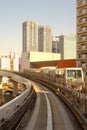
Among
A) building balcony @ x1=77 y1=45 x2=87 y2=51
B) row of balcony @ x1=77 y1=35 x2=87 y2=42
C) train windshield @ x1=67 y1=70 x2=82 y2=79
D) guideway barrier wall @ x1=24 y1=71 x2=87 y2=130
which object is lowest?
guideway barrier wall @ x1=24 y1=71 x2=87 y2=130

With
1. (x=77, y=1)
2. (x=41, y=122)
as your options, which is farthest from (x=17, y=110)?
(x=77, y=1)

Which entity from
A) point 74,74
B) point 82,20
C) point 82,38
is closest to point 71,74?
point 74,74

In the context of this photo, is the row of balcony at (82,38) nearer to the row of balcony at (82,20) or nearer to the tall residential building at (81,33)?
the tall residential building at (81,33)

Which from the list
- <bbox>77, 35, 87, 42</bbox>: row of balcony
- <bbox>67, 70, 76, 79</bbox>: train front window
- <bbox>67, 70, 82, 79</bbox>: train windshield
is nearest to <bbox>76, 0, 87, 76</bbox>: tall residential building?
<bbox>77, 35, 87, 42</bbox>: row of balcony

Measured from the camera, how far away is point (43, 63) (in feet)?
373

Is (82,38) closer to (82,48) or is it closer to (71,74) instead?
(82,48)

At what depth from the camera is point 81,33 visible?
8194 cm

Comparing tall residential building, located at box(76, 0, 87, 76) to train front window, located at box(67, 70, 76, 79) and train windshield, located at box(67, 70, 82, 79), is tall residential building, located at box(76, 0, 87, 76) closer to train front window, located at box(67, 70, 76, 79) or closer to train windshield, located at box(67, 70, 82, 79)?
train windshield, located at box(67, 70, 82, 79)

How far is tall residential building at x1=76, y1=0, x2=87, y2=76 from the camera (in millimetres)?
80375

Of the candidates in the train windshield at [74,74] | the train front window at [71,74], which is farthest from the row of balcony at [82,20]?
the train front window at [71,74]

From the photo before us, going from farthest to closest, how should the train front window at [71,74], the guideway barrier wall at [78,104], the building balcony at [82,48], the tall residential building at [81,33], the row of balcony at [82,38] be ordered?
1. the row of balcony at [82,38]
2. the tall residential building at [81,33]
3. the building balcony at [82,48]
4. the train front window at [71,74]
5. the guideway barrier wall at [78,104]

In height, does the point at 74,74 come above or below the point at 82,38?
below

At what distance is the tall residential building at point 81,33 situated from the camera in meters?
80.4

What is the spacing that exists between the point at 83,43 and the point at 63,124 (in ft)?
217
